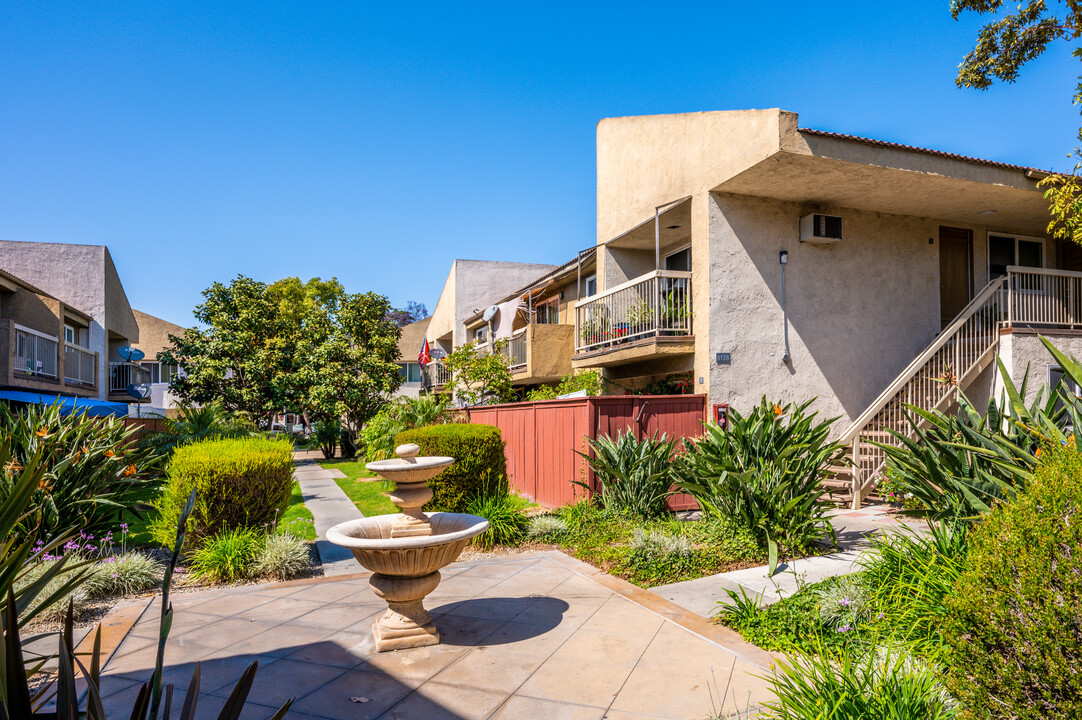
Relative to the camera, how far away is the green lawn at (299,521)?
9.45 meters

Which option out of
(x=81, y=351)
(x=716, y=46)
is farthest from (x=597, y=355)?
(x=81, y=351)

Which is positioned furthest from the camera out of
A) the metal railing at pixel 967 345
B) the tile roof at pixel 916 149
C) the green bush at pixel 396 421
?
the green bush at pixel 396 421

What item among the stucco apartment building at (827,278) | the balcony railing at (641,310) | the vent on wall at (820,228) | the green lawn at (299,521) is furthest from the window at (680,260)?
the green lawn at (299,521)

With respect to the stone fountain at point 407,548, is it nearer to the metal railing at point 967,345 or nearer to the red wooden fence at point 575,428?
the red wooden fence at point 575,428

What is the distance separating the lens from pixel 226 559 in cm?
727

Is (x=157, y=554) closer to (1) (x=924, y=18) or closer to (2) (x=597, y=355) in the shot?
(2) (x=597, y=355)

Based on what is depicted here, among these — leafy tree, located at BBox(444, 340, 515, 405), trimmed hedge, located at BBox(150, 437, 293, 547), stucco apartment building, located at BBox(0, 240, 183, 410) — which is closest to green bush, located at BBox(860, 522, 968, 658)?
trimmed hedge, located at BBox(150, 437, 293, 547)

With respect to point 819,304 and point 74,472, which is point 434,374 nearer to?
point 819,304

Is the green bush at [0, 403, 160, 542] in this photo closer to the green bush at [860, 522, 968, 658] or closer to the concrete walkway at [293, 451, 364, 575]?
the concrete walkway at [293, 451, 364, 575]

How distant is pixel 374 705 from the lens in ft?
13.5

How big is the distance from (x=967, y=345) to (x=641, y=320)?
6.42 metres

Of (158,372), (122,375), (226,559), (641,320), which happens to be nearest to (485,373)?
(641,320)

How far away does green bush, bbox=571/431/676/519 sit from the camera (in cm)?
902

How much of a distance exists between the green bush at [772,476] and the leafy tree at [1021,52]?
7988mm
